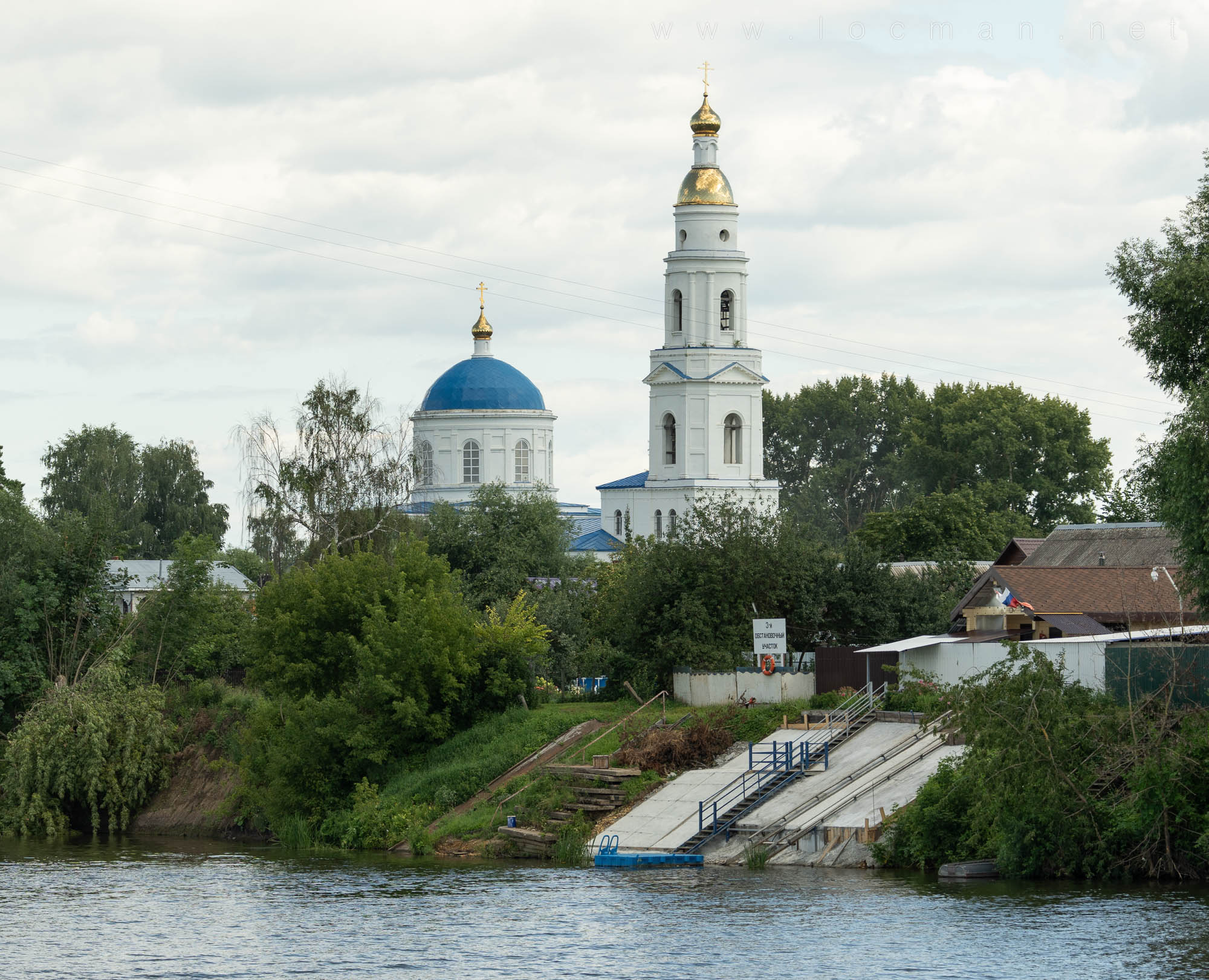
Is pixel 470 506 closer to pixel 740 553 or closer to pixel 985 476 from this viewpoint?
pixel 740 553

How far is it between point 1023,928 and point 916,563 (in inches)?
2315

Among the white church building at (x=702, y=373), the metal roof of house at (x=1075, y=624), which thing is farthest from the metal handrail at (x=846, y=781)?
the white church building at (x=702, y=373)

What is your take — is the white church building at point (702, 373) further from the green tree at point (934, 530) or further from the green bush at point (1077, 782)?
the green bush at point (1077, 782)

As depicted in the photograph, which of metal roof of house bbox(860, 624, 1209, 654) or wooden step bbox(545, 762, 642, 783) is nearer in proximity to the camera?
metal roof of house bbox(860, 624, 1209, 654)

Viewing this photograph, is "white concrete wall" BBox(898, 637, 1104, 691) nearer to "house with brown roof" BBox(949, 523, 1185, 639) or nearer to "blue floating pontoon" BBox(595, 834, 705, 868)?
"house with brown roof" BBox(949, 523, 1185, 639)

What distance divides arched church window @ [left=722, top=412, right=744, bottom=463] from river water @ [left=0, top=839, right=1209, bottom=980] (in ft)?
194

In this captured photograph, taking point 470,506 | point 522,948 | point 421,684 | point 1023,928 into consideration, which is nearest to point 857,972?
point 1023,928

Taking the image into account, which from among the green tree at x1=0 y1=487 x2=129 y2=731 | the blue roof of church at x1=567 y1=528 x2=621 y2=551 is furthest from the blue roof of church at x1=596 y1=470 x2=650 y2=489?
the green tree at x1=0 y1=487 x2=129 y2=731

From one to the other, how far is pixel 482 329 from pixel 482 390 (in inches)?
197

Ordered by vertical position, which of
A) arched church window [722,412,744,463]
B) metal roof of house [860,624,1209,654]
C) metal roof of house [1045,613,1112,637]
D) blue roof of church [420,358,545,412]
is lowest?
metal roof of house [860,624,1209,654]

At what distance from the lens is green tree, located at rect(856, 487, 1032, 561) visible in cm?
9756

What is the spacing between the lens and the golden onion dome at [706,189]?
96.2 metres

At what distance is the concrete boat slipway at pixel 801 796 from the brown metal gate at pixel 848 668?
267 cm

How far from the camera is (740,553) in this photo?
5375cm
